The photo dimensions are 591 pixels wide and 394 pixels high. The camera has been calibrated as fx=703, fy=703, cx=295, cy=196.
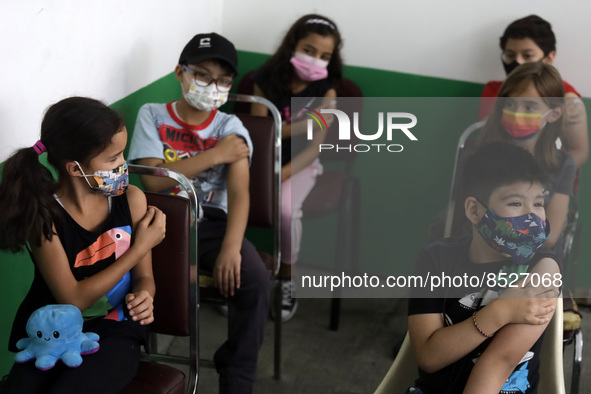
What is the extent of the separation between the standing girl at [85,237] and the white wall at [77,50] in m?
0.27

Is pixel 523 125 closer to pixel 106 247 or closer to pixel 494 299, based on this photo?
pixel 494 299

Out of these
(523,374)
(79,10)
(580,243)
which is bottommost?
(580,243)

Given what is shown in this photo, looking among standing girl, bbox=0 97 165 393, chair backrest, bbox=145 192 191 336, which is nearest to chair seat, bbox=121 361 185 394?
standing girl, bbox=0 97 165 393

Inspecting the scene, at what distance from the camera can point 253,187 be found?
88.3 inches

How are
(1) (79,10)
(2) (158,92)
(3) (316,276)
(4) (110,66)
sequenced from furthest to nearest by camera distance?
Answer: 1. (3) (316,276)
2. (2) (158,92)
3. (4) (110,66)
4. (1) (79,10)

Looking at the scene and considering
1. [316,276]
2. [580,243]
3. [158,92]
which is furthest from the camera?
[316,276]

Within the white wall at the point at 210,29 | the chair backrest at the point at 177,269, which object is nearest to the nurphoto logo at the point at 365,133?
the white wall at the point at 210,29

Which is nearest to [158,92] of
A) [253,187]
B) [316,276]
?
[253,187]

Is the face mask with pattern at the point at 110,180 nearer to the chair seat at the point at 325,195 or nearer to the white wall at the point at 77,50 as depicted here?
the white wall at the point at 77,50

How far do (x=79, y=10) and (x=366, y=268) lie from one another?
1.69 m

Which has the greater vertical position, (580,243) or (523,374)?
(523,374)

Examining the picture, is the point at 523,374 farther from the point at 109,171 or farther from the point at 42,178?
the point at 42,178

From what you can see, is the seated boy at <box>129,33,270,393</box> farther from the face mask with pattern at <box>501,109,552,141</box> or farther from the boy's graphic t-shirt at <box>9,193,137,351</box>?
the face mask with pattern at <box>501,109,552,141</box>

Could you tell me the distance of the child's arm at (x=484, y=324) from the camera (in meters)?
1.39
